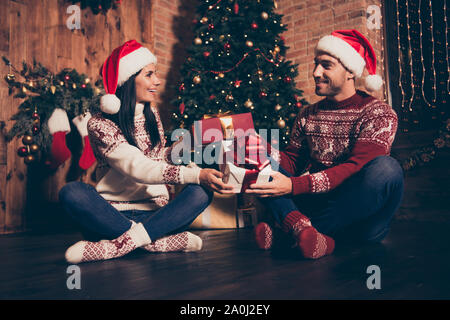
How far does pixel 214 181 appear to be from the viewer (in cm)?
138

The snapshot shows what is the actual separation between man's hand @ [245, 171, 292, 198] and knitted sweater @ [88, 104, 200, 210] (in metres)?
0.23

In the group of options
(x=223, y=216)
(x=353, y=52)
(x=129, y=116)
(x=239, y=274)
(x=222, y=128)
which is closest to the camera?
(x=239, y=274)

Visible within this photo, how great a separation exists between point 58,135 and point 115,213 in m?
1.17

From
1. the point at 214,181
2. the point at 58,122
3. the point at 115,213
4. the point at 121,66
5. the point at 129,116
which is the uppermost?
the point at 121,66

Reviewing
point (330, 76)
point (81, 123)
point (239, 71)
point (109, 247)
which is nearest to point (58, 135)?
point (81, 123)

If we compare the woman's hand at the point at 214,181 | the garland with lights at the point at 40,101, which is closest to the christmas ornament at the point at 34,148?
the garland with lights at the point at 40,101

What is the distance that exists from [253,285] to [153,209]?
0.71 m

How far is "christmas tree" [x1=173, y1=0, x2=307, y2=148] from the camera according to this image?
2859 mm

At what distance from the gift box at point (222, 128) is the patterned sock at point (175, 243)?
1.48ft

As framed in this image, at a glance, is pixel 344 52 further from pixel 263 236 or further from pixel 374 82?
pixel 263 236

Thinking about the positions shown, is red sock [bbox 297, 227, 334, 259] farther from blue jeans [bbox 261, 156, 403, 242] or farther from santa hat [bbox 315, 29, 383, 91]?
santa hat [bbox 315, 29, 383, 91]

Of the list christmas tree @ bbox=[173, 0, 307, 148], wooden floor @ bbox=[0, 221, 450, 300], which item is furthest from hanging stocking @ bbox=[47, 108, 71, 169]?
christmas tree @ bbox=[173, 0, 307, 148]

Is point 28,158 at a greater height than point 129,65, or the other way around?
point 129,65
